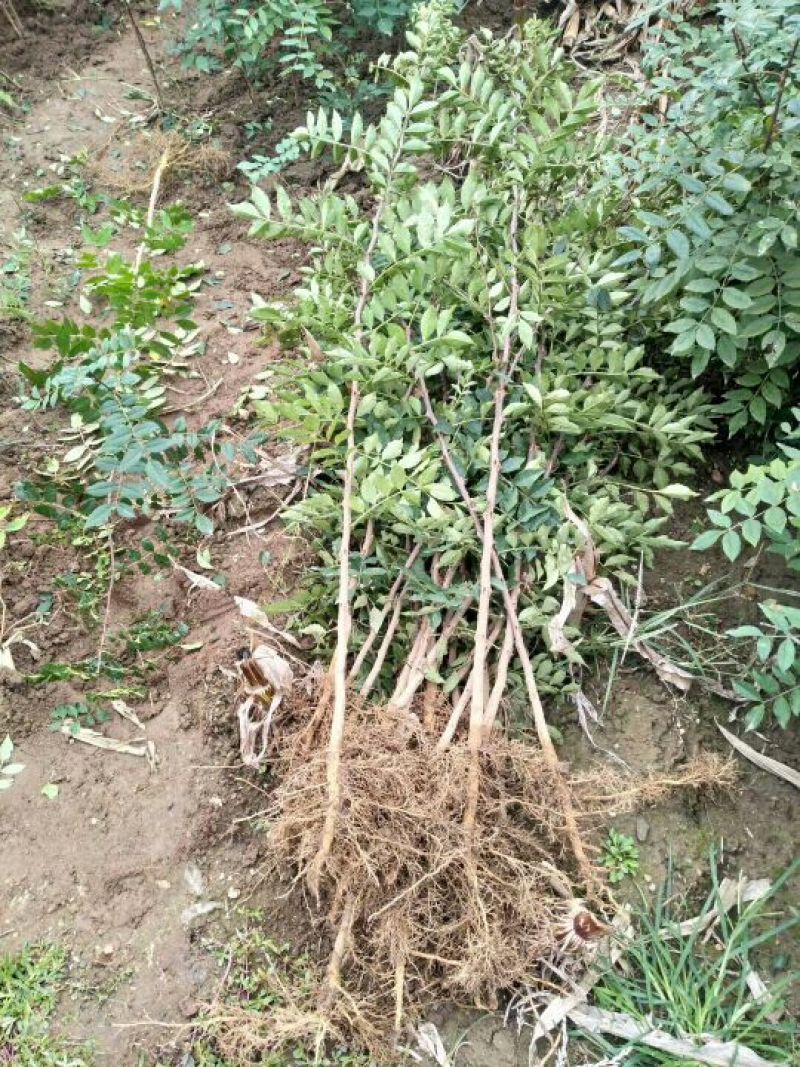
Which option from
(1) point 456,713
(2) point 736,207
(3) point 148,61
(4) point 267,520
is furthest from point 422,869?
(3) point 148,61

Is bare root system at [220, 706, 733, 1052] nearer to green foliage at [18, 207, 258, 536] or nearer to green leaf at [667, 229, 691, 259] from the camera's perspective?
green foliage at [18, 207, 258, 536]

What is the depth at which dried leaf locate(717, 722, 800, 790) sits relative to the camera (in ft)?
6.86

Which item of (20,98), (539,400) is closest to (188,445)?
(539,400)

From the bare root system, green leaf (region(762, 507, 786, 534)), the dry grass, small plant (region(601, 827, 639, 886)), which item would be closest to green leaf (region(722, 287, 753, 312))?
green leaf (region(762, 507, 786, 534))

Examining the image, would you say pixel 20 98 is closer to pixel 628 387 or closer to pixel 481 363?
pixel 481 363

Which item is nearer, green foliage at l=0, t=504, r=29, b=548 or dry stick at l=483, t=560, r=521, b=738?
dry stick at l=483, t=560, r=521, b=738

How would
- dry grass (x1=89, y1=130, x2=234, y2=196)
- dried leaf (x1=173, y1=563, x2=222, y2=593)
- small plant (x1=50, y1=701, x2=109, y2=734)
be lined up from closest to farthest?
small plant (x1=50, y1=701, x2=109, y2=734) → dried leaf (x1=173, y1=563, x2=222, y2=593) → dry grass (x1=89, y1=130, x2=234, y2=196)

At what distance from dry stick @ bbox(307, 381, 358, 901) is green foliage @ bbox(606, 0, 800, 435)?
835 mm

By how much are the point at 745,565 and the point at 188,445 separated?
1.52 meters

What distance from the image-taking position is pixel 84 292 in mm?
3064

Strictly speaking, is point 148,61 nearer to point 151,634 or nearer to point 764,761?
point 151,634

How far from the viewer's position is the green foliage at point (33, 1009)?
176cm

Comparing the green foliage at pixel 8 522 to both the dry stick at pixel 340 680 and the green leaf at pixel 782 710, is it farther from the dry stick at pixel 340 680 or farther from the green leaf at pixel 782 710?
the green leaf at pixel 782 710

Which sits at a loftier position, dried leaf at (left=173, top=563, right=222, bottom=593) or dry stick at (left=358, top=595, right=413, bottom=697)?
dried leaf at (left=173, top=563, right=222, bottom=593)
